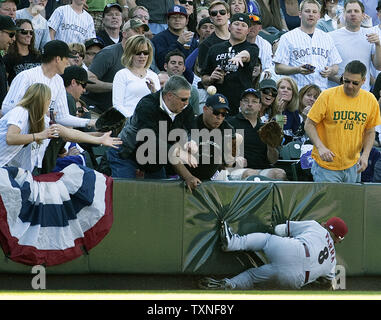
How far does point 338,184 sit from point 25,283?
3.28 m

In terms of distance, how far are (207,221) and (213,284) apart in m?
0.62

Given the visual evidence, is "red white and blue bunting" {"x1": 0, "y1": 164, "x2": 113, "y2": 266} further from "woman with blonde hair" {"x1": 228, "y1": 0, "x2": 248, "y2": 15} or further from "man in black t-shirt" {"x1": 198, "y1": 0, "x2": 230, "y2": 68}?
"woman with blonde hair" {"x1": 228, "y1": 0, "x2": 248, "y2": 15}

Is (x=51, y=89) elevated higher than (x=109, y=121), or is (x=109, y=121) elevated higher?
(x=51, y=89)

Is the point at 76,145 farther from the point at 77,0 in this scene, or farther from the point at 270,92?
the point at 77,0

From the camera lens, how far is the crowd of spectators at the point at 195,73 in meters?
7.98

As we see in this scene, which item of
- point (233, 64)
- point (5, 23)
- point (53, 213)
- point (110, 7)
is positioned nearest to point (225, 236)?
point (53, 213)

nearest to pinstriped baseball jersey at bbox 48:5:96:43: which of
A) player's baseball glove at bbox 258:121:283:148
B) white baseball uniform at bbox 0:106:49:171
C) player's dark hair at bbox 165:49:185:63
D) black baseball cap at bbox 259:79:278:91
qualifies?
player's dark hair at bbox 165:49:185:63

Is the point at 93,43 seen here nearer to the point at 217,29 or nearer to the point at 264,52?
the point at 217,29

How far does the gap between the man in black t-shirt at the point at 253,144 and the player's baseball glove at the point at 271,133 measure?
14 cm

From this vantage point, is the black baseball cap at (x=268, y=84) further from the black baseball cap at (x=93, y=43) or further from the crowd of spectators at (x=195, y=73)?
the black baseball cap at (x=93, y=43)

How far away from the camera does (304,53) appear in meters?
11.9

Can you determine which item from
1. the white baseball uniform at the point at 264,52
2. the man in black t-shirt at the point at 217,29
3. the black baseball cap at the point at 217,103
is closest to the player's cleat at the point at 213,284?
the black baseball cap at the point at 217,103

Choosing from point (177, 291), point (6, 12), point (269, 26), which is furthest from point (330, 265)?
point (269, 26)

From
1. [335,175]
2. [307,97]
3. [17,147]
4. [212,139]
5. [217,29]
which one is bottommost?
[335,175]
